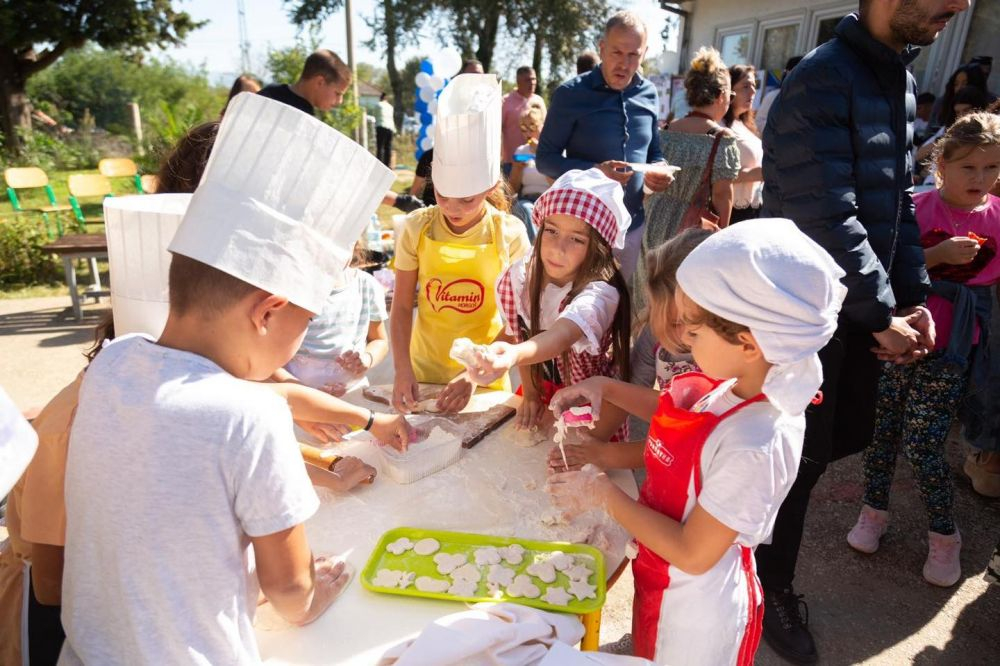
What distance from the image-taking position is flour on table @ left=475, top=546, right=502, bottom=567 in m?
1.27

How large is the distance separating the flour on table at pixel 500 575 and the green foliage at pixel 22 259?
25.2 ft

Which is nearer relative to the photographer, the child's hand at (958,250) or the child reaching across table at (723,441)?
the child reaching across table at (723,441)

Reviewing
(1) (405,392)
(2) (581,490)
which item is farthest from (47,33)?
(2) (581,490)

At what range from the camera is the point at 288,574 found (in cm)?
100

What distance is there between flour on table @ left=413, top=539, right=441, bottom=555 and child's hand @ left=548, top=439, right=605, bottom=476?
1.31 ft

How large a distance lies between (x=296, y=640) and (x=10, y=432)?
64cm

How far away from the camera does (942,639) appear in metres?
2.32

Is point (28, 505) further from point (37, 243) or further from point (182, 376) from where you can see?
point (37, 243)

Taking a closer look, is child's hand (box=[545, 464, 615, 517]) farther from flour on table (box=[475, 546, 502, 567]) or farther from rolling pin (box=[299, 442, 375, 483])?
rolling pin (box=[299, 442, 375, 483])

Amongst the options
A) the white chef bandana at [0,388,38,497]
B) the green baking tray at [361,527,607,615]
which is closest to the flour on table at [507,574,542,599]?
the green baking tray at [361,527,607,615]

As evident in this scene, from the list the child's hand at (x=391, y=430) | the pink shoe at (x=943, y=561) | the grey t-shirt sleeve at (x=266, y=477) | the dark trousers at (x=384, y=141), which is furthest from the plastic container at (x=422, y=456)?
the dark trousers at (x=384, y=141)

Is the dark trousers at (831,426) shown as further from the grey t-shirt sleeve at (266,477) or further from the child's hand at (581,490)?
the grey t-shirt sleeve at (266,477)

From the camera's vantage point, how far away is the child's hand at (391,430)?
1.63 meters

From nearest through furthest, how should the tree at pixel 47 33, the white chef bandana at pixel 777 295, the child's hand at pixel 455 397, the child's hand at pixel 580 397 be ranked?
the white chef bandana at pixel 777 295 → the child's hand at pixel 580 397 → the child's hand at pixel 455 397 → the tree at pixel 47 33
